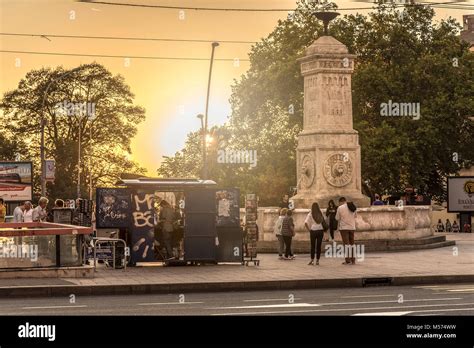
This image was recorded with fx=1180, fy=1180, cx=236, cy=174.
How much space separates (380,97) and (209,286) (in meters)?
40.2

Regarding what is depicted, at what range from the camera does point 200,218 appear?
1109 inches

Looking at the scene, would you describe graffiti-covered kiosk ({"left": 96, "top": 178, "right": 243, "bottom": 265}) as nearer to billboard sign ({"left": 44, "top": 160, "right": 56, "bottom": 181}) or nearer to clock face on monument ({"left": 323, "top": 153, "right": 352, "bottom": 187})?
clock face on monument ({"left": 323, "top": 153, "right": 352, "bottom": 187})

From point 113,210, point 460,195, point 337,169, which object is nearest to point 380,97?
point 460,195

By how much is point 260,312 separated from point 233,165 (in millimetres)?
56062

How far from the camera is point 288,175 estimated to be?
211ft

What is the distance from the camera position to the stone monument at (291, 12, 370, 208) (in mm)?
37719

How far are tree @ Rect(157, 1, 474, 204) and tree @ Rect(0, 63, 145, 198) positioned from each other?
1999 cm

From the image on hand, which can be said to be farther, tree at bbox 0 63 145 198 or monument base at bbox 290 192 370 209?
tree at bbox 0 63 145 198

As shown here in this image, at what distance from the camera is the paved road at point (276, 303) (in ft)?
57.7

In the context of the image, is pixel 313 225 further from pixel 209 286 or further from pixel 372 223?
pixel 372 223

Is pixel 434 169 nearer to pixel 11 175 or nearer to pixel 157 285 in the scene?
pixel 11 175

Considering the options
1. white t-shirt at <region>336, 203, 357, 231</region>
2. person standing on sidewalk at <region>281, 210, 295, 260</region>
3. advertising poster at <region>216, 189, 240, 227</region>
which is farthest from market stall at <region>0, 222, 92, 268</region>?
person standing on sidewalk at <region>281, 210, 295, 260</region>
